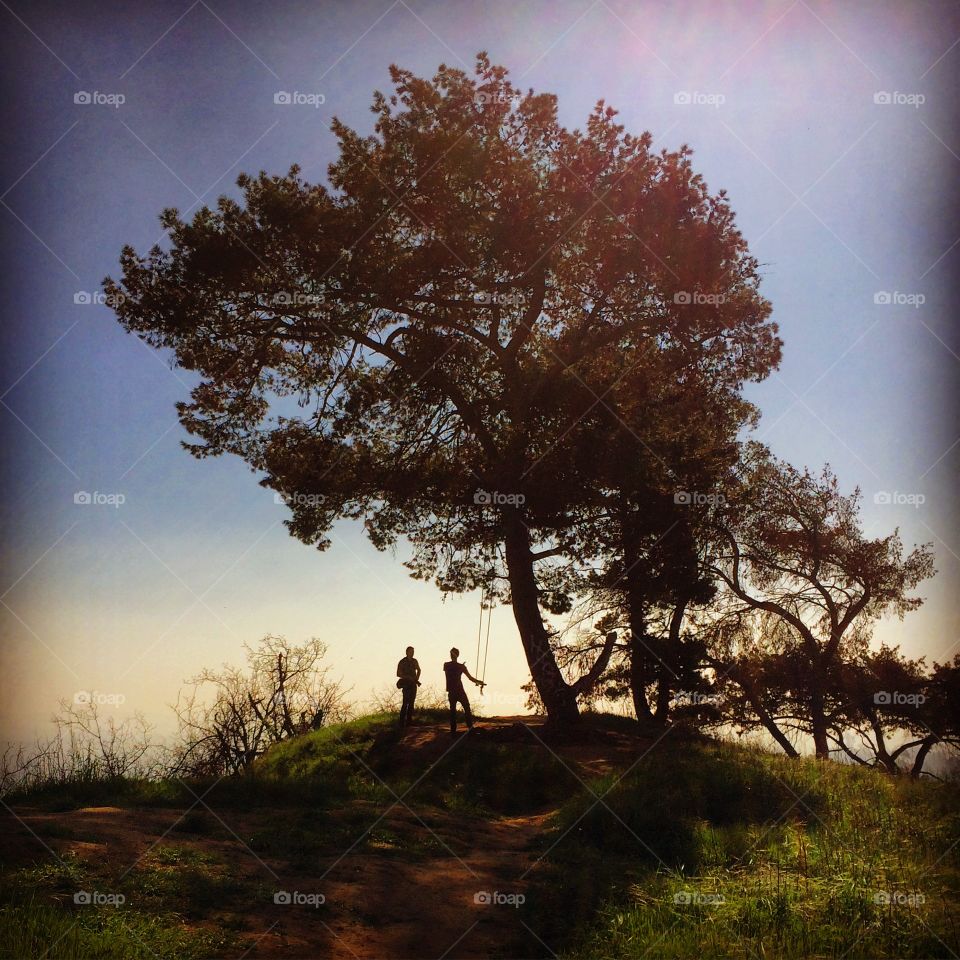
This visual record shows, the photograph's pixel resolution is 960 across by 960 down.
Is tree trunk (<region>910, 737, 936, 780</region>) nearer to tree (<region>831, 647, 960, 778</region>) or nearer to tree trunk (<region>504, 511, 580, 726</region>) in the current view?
tree (<region>831, 647, 960, 778</region>)

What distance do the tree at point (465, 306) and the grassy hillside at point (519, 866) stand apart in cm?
718

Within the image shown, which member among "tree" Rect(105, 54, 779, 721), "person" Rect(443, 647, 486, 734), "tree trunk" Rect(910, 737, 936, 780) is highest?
"tree" Rect(105, 54, 779, 721)

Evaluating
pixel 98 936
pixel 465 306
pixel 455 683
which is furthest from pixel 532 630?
pixel 98 936

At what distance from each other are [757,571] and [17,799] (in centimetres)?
2013

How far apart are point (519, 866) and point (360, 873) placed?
196 cm

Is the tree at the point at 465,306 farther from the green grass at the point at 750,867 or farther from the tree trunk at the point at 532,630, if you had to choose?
the green grass at the point at 750,867

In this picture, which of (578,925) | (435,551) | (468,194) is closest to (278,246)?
(468,194)

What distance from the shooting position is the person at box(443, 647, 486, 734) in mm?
18375

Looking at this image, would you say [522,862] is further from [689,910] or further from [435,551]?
[435,551]

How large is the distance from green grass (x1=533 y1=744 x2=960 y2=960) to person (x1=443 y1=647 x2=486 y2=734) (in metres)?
5.85

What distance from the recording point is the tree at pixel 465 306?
1805 cm

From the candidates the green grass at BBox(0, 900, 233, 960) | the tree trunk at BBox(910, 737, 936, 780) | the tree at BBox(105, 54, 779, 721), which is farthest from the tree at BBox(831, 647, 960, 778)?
the green grass at BBox(0, 900, 233, 960)

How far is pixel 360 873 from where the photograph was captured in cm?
866

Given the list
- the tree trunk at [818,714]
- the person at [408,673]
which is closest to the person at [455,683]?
the person at [408,673]
